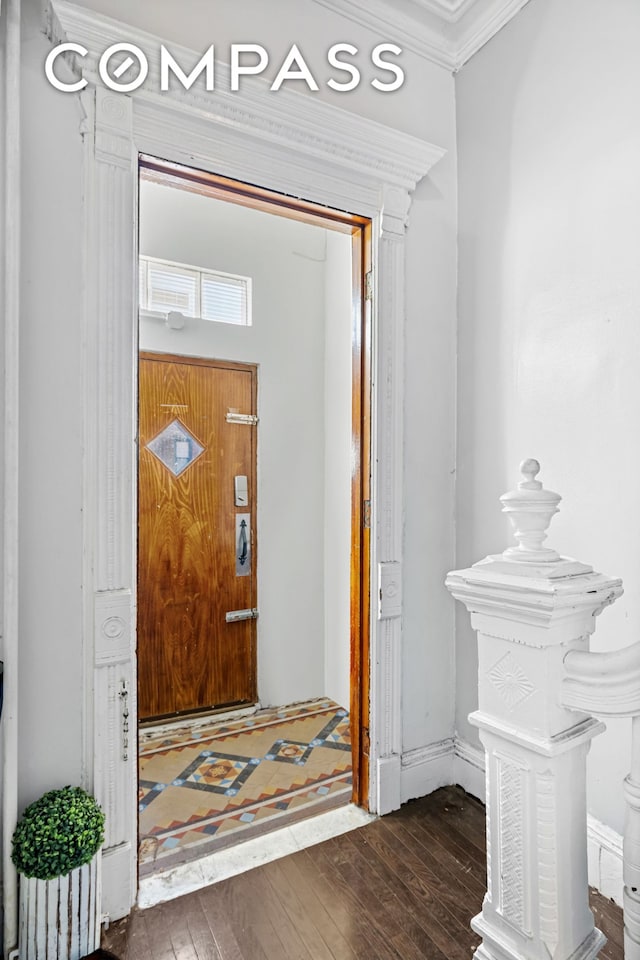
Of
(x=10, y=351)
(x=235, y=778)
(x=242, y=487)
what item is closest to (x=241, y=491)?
(x=242, y=487)

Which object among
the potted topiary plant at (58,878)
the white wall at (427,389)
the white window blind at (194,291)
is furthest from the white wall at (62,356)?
the white window blind at (194,291)

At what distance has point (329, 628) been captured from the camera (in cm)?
340

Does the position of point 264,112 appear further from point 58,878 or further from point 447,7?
point 58,878

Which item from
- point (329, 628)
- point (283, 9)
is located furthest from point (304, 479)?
point (283, 9)

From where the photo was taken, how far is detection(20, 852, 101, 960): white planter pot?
135cm

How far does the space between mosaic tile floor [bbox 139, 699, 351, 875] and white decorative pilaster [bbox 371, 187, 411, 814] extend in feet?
1.21

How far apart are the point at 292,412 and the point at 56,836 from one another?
246 centimetres

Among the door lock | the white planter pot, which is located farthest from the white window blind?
the white planter pot

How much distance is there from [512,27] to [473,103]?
0.26 m

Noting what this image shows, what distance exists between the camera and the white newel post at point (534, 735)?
77 cm

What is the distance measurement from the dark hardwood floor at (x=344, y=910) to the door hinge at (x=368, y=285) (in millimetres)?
1966

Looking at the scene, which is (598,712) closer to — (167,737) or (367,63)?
(367,63)

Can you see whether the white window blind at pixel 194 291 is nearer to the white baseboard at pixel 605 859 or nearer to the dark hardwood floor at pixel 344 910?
A: the dark hardwood floor at pixel 344 910

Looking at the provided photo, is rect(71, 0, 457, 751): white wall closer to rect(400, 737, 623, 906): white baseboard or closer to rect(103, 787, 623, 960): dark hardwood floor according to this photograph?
rect(400, 737, 623, 906): white baseboard
